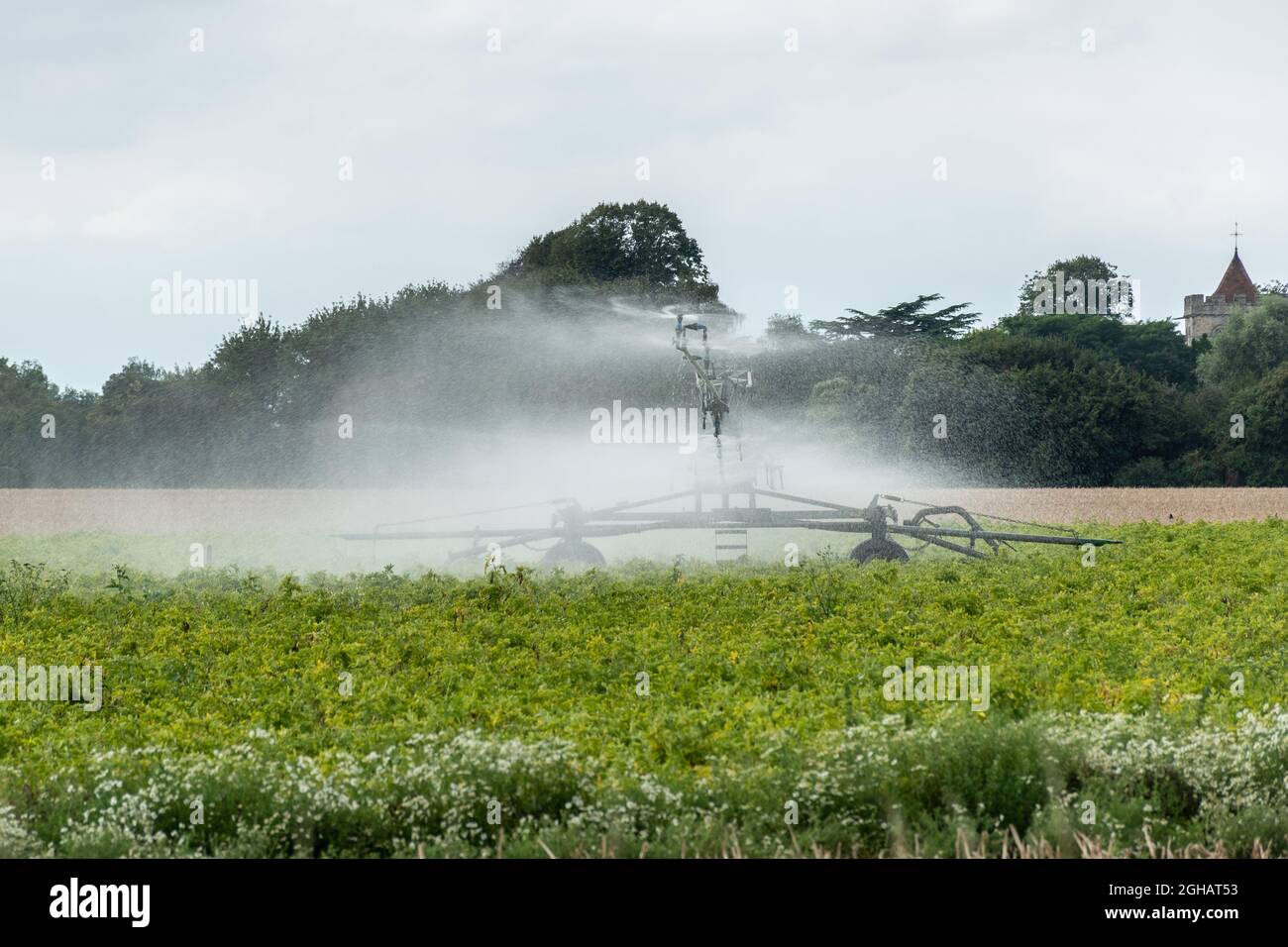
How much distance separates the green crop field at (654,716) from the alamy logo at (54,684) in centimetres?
15

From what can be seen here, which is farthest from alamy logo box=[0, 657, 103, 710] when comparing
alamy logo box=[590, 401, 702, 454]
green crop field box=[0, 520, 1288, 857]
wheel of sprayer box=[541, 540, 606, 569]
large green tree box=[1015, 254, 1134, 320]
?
large green tree box=[1015, 254, 1134, 320]

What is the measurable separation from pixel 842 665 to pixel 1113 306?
75.4m

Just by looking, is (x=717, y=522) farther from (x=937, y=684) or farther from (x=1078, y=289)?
(x=1078, y=289)

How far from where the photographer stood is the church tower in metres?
110

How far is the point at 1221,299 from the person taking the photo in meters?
112

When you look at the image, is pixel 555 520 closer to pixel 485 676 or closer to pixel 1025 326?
pixel 485 676

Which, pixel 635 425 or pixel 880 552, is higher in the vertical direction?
pixel 635 425

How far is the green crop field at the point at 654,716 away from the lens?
6.90 meters

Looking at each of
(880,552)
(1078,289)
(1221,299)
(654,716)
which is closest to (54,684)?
(654,716)
